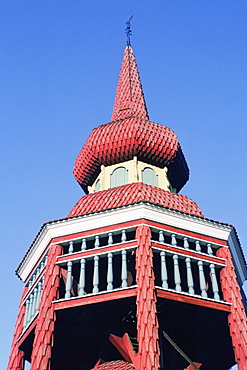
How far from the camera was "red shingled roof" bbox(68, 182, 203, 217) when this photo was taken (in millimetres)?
20062

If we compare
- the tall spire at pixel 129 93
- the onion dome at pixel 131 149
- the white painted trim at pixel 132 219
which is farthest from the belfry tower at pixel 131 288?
the tall spire at pixel 129 93

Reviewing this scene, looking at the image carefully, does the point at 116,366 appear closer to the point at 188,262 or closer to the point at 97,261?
the point at 97,261

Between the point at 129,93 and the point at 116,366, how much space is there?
13.0 meters

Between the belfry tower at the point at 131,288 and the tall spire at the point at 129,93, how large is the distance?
17.7ft

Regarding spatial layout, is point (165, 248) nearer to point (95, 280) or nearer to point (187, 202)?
point (95, 280)

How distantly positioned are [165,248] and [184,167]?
23.4 ft

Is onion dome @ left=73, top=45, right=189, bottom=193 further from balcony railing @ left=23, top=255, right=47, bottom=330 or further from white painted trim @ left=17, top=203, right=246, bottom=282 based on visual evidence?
balcony railing @ left=23, top=255, right=47, bottom=330

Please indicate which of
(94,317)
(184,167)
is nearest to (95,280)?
(94,317)

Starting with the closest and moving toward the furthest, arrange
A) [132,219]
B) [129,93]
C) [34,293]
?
[132,219], [34,293], [129,93]

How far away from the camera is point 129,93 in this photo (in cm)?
2727

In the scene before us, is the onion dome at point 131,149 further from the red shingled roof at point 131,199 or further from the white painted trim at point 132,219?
the white painted trim at point 132,219

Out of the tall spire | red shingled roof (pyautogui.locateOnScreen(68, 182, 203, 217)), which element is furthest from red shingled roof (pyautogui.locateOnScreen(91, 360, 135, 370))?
the tall spire

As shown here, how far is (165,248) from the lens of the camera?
59.5 ft

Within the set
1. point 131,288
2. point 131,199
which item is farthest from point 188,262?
point 131,199
